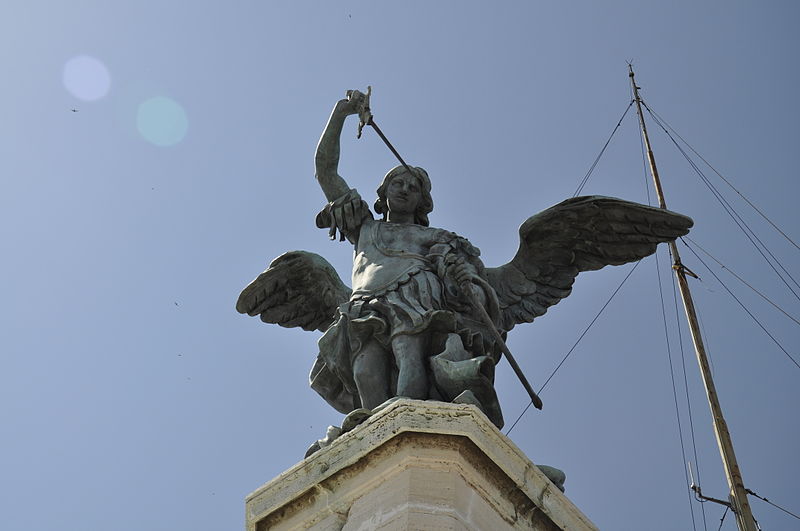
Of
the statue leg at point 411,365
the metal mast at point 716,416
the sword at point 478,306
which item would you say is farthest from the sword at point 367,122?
the metal mast at point 716,416

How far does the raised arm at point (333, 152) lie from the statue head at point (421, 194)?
0.27m

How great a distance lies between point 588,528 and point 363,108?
3953mm

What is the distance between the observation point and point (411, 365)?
844 cm

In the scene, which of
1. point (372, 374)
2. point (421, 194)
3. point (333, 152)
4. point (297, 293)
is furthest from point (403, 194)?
point (372, 374)

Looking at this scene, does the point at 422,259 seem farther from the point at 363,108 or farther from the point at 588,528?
the point at 588,528

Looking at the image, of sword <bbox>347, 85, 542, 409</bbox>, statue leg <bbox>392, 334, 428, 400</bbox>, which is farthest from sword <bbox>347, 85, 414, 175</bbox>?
statue leg <bbox>392, 334, 428, 400</bbox>

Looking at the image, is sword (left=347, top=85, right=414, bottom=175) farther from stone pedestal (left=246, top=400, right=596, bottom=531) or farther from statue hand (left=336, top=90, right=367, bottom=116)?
stone pedestal (left=246, top=400, right=596, bottom=531)

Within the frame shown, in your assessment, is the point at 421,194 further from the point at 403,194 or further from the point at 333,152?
the point at 333,152

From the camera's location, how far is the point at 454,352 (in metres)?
8.46

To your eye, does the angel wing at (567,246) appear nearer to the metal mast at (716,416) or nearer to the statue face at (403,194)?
the statue face at (403,194)

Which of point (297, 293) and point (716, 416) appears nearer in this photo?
point (297, 293)

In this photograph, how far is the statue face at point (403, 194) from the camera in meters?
9.91

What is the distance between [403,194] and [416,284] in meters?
1.16

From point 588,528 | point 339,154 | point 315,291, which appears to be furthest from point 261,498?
point 339,154
